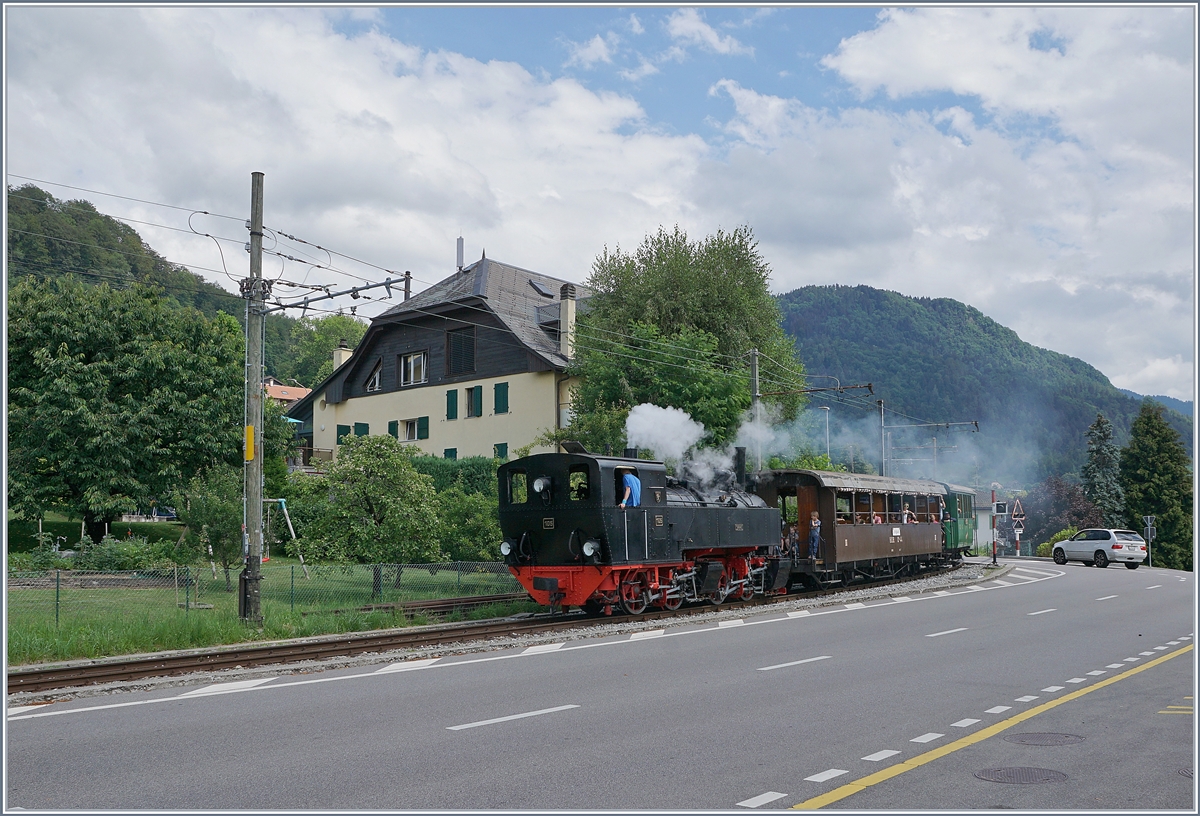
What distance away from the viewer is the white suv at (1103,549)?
36594 mm

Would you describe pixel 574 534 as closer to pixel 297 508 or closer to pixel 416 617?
pixel 416 617

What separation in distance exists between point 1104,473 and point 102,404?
62644 mm

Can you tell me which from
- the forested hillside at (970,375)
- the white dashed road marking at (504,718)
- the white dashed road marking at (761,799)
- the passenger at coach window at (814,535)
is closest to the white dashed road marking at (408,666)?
the white dashed road marking at (504,718)

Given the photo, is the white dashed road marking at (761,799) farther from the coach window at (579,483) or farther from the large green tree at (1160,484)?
the large green tree at (1160,484)

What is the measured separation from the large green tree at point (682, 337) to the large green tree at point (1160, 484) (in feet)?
117

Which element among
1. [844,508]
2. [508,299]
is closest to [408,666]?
[844,508]

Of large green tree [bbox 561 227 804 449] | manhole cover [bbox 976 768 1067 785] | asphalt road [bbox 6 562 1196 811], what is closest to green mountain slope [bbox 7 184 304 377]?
large green tree [bbox 561 227 804 449]

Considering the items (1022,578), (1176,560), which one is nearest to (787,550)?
(1022,578)

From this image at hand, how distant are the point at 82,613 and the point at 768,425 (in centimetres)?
2439

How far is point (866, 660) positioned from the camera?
40.5ft

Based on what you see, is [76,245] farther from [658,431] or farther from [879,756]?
[879,756]

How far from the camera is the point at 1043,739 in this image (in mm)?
7781

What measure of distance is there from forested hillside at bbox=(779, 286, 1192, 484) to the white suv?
2761 centimetres

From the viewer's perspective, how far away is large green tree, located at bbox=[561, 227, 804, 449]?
31047mm
